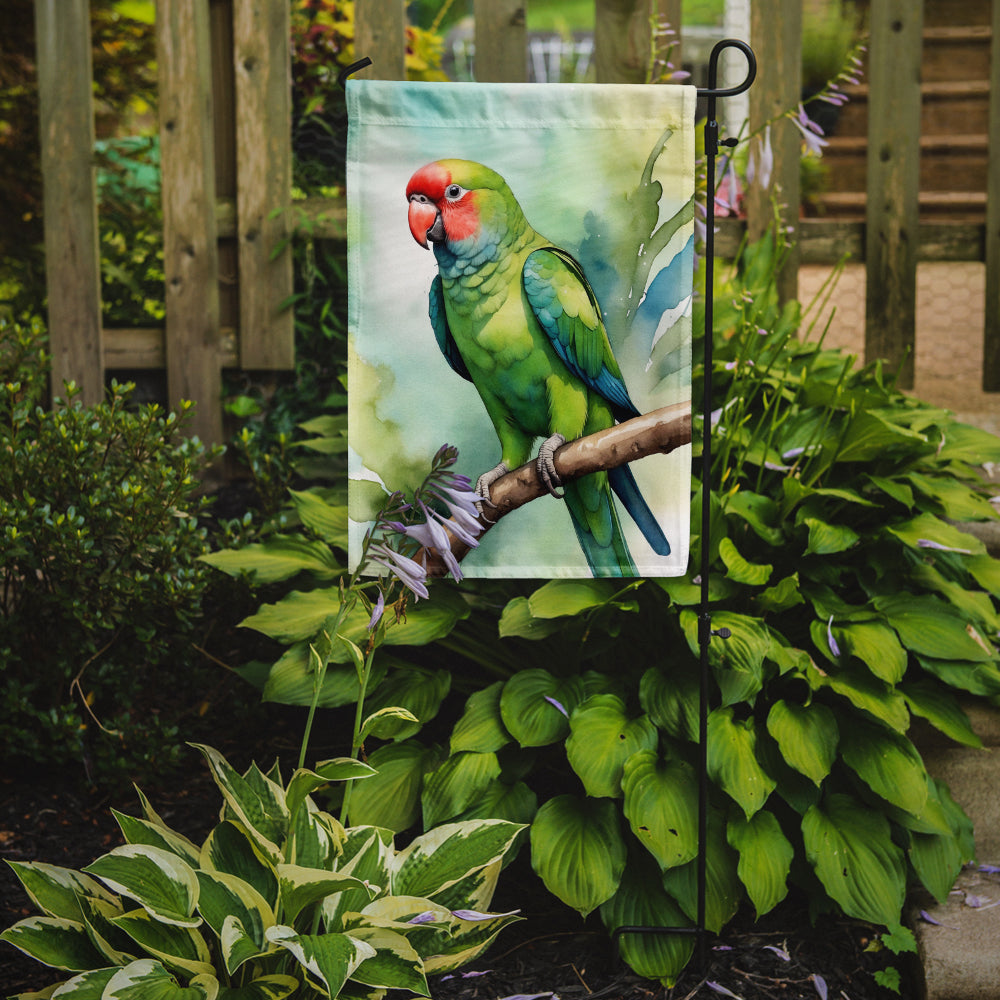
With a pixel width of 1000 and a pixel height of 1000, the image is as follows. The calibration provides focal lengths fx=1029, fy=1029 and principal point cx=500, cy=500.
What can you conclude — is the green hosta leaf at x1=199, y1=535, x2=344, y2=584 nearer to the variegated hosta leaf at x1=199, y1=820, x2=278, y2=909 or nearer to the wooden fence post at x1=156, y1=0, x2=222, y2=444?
the variegated hosta leaf at x1=199, y1=820, x2=278, y2=909

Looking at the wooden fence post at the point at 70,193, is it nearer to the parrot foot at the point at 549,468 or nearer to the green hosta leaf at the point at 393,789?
the green hosta leaf at the point at 393,789

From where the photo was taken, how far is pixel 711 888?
1.80m

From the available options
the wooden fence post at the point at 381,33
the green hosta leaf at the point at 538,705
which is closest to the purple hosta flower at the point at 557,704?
the green hosta leaf at the point at 538,705

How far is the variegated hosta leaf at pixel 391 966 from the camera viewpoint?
1418 millimetres

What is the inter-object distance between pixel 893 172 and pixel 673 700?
1954 millimetres

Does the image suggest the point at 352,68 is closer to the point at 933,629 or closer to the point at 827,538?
the point at 827,538

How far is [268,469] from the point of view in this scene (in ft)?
9.31

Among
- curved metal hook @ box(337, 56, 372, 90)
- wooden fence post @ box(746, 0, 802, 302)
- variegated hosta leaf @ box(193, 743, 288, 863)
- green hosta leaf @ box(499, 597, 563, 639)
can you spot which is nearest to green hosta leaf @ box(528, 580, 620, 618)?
green hosta leaf @ box(499, 597, 563, 639)

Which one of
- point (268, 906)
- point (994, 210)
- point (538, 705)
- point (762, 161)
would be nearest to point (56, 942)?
point (268, 906)

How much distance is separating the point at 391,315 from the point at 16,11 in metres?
2.94

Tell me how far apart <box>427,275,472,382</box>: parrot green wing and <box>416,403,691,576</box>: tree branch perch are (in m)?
0.20

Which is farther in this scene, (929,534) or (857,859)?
(929,534)

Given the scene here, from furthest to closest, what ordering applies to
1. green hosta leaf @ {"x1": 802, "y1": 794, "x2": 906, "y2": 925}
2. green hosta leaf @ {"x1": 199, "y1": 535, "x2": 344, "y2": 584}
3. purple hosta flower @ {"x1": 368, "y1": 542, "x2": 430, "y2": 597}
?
1. green hosta leaf @ {"x1": 199, "y1": 535, "x2": 344, "y2": 584}
2. green hosta leaf @ {"x1": 802, "y1": 794, "x2": 906, "y2": 925}
3. purple hosta flower @ {"x1": 368, "y1": 542, "x2": 430, "y2": 597}

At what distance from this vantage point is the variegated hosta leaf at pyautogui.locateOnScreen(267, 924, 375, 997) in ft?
4.34
